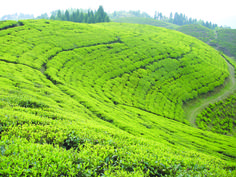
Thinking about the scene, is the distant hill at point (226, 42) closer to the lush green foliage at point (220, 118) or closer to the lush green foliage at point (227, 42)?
the lush green foliage at point (227, 42)

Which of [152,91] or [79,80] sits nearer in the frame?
[79,80]

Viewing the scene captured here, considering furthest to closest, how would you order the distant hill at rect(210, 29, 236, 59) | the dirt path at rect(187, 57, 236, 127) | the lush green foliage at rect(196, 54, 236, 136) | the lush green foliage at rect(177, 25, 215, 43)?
the lush green foliage at rect(177, 25, 215, 43) → the distant hill at rect(210, 29, 236, 59) → the dirt path at rect(187, 57, 236, 127) → the lush green foliage at rect(196, 54, 236, 136)

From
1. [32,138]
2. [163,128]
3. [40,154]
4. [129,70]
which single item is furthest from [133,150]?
[129,70]

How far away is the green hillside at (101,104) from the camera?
8352 mm

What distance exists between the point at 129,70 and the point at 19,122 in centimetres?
4550

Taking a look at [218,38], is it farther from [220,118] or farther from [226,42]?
[220,118]

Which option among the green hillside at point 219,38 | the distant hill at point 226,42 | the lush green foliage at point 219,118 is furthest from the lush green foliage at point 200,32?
the lush green foliage at point 219,118

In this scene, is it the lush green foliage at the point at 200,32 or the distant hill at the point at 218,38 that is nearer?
the distant hill at the point at 218,38

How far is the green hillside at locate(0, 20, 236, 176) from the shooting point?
8352 mm

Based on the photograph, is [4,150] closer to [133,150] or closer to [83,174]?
[83,174]

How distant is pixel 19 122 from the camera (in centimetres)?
1050

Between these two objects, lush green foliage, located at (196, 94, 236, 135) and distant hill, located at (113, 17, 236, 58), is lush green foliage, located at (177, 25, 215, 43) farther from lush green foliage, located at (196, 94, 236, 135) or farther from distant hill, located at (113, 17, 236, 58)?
lush green foliage, located at (196, 94, 236, 135)

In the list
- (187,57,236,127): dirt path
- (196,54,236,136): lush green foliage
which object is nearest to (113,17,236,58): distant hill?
(187,57,236,127): dirt path

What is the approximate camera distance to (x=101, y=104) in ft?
101
